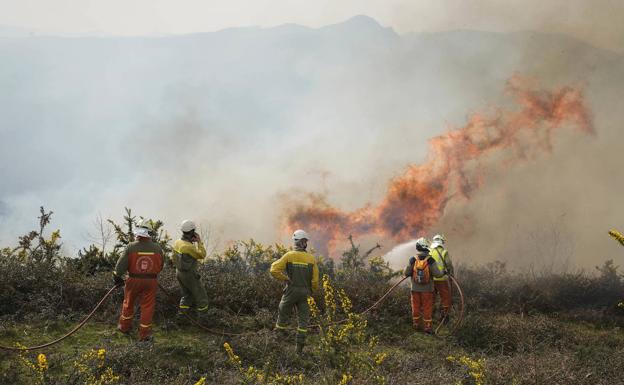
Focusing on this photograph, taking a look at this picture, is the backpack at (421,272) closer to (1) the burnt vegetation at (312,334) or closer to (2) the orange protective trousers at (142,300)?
(1) the burnt vegetation at (312,334)

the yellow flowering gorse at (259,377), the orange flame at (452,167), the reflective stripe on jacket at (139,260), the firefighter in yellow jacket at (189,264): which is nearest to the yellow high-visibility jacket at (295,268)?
the firefighter in yellow jacket at (189,264)

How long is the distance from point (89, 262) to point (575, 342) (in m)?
11.0

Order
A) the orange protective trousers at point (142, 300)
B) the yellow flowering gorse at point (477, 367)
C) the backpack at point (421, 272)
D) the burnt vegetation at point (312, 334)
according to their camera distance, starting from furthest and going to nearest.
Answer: the backpack at point (421, 272)
the orange protective trousers at point (142, 300)
the burnt vegetation at point (312, 334)
the yellow flowering gorse at point (477, 367)

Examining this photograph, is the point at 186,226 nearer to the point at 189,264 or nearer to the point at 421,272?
the point at 189,264

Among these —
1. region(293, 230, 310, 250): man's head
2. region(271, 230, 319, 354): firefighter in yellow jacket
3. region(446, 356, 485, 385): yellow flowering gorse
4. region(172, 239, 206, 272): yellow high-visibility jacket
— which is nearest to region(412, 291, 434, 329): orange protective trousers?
region(271, 230, 319, 354): firefighter in yellow jacket

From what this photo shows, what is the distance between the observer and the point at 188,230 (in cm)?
884

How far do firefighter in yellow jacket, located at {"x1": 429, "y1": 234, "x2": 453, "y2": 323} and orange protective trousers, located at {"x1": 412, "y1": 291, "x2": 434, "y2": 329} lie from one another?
589mm

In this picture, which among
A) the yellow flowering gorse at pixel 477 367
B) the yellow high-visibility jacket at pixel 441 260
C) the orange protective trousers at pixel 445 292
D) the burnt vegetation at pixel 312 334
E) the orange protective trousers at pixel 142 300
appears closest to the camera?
the yellow flowering gorse at pixel 477 367

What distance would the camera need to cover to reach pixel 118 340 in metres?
8.05

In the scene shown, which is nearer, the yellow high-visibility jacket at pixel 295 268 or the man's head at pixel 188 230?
the yellow high-visibility jacket at pixel 295 268

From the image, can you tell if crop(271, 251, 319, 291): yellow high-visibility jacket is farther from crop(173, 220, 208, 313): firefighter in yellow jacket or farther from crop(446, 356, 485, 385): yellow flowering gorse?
crop(446, 356, 485, 385): yellow flowering gorse

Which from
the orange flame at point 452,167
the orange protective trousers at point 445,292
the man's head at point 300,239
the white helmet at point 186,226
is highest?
the orange flame at point 452,167

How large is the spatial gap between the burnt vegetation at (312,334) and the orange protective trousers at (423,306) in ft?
1.03

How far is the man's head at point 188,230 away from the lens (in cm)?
881
